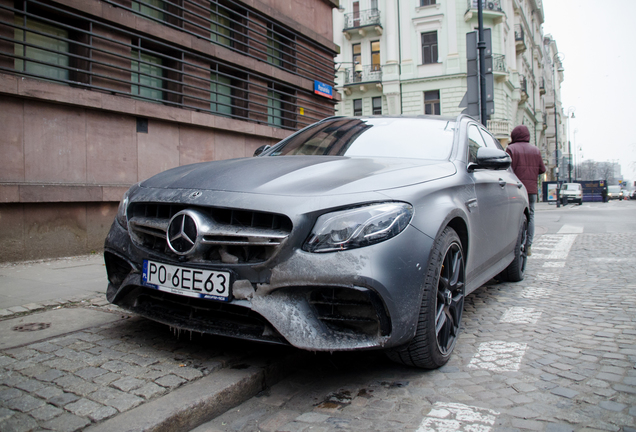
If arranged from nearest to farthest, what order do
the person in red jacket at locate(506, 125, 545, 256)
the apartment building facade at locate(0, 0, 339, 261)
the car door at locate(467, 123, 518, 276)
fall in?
the car door at locate(467, 123, 518, 276) < the apartment building facade at locate(0, 0, 339, 261) < the person in red jacket at locate(506, 125, 545, 256)

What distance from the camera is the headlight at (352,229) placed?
2.28 metres

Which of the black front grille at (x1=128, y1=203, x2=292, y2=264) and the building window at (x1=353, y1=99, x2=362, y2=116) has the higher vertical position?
the building window at (x1=353, y1=99, x2=362, y2=116)

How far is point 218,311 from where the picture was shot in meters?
2.48

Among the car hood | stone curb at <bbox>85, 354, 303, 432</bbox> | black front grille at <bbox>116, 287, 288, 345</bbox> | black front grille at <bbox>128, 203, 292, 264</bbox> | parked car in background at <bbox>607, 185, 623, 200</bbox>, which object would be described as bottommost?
stone curb at <bbox>85, 354, 303, 432</bbox>

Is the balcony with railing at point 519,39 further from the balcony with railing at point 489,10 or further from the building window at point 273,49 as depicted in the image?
the building window at point 273,49

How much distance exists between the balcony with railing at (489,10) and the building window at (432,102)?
4843 millimetres

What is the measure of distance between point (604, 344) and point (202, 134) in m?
8.37

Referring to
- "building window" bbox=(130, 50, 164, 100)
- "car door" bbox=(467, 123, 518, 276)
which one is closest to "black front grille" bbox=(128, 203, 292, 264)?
"car door" bbox=(467, 123, 518, 276)

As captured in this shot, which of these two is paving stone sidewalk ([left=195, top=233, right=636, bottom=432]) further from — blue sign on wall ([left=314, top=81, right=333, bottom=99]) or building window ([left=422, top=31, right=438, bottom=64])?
building window ([left=422, top=31, right=438, bottom=64])

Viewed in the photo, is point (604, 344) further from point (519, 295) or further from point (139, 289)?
point (139, 289)

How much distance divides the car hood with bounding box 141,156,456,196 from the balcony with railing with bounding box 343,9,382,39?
108 feet

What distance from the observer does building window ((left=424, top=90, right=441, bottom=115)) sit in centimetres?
3272

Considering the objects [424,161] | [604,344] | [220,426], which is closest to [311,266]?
[220,426]

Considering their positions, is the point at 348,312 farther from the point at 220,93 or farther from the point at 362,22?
the point at 362,22
